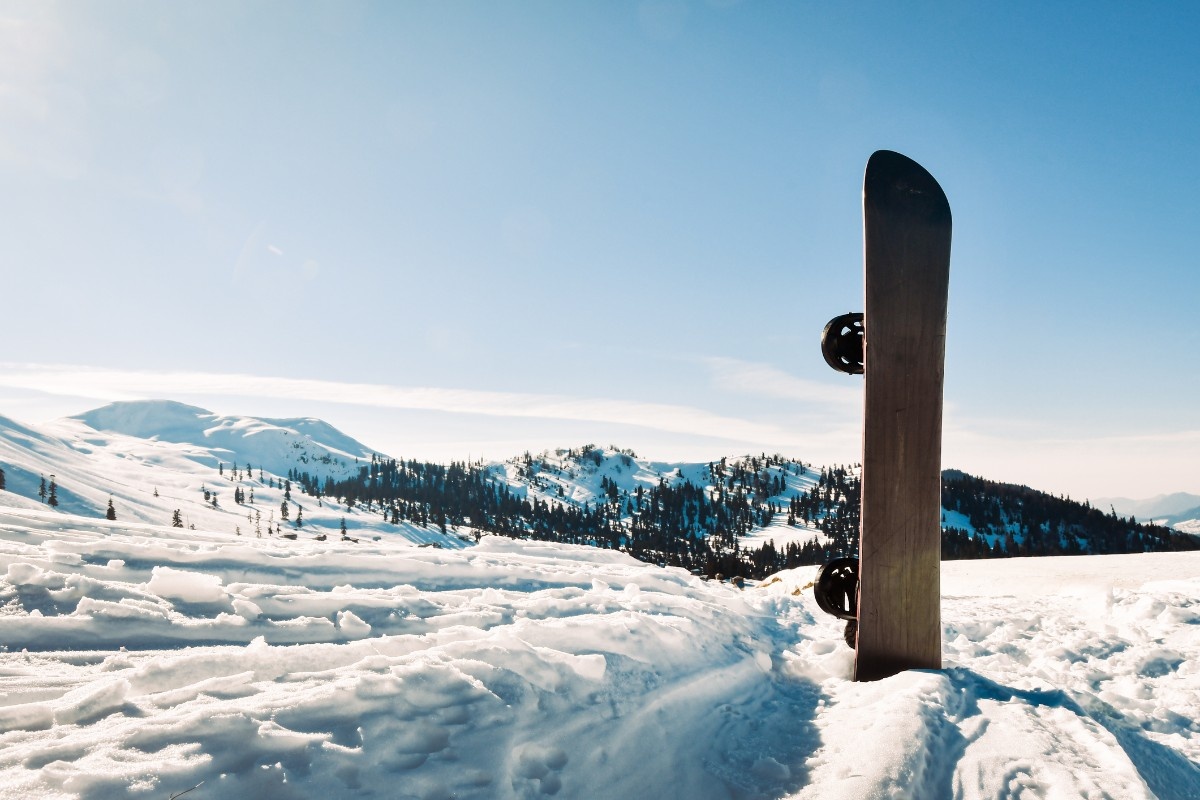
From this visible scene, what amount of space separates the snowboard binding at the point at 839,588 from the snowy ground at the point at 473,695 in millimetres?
463

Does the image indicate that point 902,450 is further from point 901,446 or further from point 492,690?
point 492,690

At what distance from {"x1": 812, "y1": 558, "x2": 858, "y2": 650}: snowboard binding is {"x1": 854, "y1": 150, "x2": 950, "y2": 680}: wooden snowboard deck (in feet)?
1.67

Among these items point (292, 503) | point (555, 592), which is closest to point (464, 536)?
point (292, 503)

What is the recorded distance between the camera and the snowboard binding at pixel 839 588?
16.3ft

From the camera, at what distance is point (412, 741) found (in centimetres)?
261

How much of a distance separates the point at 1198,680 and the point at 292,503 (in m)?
209

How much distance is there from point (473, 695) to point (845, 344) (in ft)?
13.3

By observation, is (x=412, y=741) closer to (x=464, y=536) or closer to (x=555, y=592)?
(x=555, y=592)

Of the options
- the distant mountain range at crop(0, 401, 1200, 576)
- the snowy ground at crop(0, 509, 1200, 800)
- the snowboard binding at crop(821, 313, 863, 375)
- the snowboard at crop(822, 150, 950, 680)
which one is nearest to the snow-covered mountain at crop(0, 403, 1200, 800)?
the snowy ground at crop(0, 509, 1200, 800)

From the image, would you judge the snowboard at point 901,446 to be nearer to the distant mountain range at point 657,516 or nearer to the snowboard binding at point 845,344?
the snowboard binding at point 845,344

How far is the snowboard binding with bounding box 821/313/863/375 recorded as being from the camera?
4836 millimetres

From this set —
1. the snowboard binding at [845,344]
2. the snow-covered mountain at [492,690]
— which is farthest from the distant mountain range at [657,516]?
the snowboard binding at [845,344]

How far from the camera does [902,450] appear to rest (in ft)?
14.5

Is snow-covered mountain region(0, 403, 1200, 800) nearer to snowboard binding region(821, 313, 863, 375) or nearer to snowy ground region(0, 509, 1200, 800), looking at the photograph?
snowy ground region(0, 509, 1200, 800)
